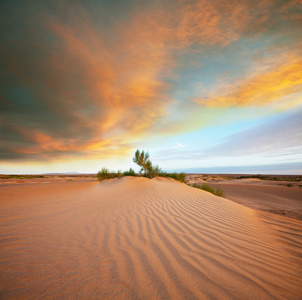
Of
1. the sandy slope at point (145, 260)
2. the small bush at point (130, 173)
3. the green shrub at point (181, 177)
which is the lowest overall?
the sandy slope at point (145, 260)

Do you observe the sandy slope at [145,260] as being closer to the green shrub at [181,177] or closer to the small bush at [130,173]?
the small bush at [130,173]

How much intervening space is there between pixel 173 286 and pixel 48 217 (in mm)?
3688

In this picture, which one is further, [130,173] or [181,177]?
[181,177]

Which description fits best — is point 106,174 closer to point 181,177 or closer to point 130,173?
point 130,173

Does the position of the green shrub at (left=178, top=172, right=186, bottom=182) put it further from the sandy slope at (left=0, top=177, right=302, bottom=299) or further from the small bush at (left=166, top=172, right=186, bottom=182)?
the sandy slope at (left=0, top=177, right=302, bottom=299)

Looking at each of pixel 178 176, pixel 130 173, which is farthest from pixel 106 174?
pixel 178 176

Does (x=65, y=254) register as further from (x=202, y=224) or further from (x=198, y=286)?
(x=202, y=224)

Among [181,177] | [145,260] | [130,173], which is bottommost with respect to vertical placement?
[145,260]

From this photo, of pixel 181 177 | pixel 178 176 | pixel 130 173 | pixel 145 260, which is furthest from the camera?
pixel 178 176

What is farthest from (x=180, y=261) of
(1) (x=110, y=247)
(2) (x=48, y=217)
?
(2) (x=48, y=217)

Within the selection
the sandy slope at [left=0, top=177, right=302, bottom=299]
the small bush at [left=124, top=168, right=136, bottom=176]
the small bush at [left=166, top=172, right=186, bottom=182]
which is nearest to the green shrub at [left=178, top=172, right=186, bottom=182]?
the small bush at [left=166, top=172, right=186, bottom=182]

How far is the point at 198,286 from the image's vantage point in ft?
4.95

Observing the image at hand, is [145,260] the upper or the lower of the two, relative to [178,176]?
lower

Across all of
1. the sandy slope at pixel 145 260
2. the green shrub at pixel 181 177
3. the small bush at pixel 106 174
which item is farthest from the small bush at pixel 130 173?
the sandy slope at pixel 145 260
